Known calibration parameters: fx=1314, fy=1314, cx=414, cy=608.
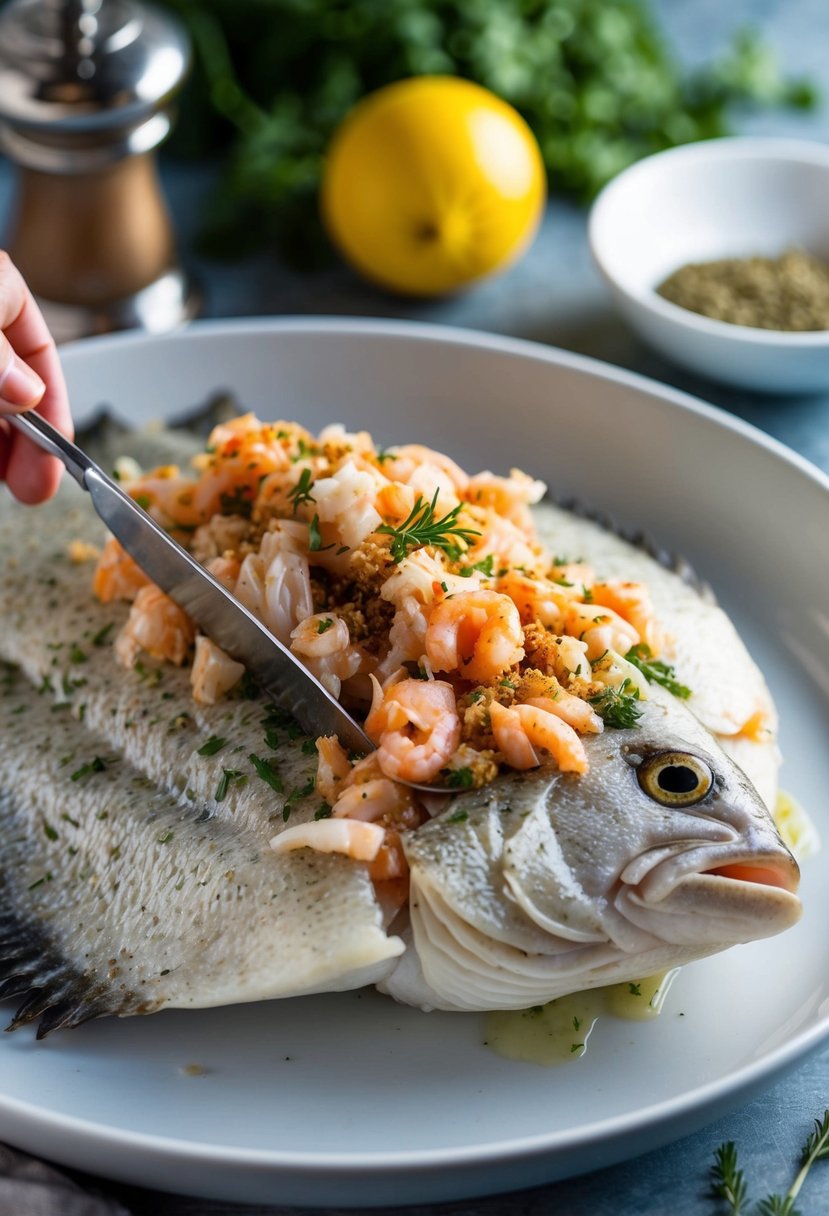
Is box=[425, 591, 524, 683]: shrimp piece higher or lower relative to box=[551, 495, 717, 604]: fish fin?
higher

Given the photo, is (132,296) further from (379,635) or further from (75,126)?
(379,635)

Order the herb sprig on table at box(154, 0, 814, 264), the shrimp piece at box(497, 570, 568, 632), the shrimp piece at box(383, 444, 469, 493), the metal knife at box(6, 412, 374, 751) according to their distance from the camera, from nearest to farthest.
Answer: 1. the metal knife at box(6, 412, 374, 751)
2. the shrimp piece at box(497, 570, 568, 632)
3. the shrimp piece at box(383, 444, 469, 493)
4. the herb sprig on table at box(154, 0, 814, 264)

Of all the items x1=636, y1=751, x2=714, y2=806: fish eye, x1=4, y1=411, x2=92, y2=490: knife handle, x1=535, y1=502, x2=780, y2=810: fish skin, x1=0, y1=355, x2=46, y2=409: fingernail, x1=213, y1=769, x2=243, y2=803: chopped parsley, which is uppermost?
x1=0, y1=355, x2=46, y2=409: fingernail

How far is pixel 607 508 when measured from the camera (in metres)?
4.36

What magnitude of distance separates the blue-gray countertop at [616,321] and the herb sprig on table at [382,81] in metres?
0.21

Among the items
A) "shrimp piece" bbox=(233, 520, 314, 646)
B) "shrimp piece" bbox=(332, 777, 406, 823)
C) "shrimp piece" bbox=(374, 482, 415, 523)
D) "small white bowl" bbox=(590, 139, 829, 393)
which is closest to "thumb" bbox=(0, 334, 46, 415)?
"shrimp piece" bbox=(233, 520, 314, 646)

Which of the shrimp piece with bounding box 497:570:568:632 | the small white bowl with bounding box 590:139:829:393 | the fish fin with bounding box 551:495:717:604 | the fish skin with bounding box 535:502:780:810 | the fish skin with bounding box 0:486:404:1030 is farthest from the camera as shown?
the small white bowl with bounding box 590:139:829:393

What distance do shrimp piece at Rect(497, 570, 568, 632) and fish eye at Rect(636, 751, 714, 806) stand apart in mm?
454

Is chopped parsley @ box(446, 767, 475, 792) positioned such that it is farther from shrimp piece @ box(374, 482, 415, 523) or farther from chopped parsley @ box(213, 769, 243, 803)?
shrimp piece @ box(374, 482, 415, 523)

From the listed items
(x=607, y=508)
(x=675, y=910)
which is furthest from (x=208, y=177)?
(x=675, y=910)

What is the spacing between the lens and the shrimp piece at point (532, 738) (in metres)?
2.66

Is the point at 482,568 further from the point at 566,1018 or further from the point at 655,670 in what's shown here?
the point at 566,1018

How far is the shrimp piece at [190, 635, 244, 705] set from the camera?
3053 millimetres

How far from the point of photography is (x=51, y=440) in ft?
10.7
